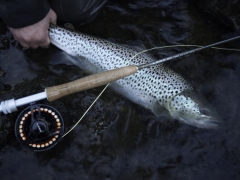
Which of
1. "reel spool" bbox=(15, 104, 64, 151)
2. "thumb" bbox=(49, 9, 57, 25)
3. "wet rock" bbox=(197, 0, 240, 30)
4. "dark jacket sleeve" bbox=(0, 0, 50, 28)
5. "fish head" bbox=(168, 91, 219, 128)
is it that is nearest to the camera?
"reel spool" bbox=(15, 104, 64, 151)

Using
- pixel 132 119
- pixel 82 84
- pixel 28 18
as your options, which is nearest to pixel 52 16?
pixel 28 18

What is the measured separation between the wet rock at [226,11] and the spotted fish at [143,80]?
119 cm

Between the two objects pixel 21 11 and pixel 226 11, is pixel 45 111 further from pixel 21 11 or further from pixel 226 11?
pixel 226 11

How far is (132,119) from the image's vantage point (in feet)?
10.4

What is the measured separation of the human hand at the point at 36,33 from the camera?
2.85 metres

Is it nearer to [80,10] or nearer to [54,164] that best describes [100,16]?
[80,10]

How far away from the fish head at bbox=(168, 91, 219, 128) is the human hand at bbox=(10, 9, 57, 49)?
1595 mm

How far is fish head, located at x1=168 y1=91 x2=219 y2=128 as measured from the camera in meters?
2.83

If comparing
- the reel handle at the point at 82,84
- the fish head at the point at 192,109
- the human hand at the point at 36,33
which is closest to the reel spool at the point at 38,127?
the reel handle at the point at 82,84

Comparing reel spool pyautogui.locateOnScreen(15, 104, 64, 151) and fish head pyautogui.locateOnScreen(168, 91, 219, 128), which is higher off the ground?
fish head pyautogui.locateOnScreen(168, 91, 219, 128)

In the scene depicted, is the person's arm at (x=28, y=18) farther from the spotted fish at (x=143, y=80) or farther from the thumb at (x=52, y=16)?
the spotted fish at (x=143, y=80)

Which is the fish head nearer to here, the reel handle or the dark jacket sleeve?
the reel handle

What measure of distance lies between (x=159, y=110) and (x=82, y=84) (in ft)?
3.37

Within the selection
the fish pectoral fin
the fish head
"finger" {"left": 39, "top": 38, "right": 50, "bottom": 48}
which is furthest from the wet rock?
"finger" {"left": 39, "top": 38, "right": 50, "bottom": 48}
